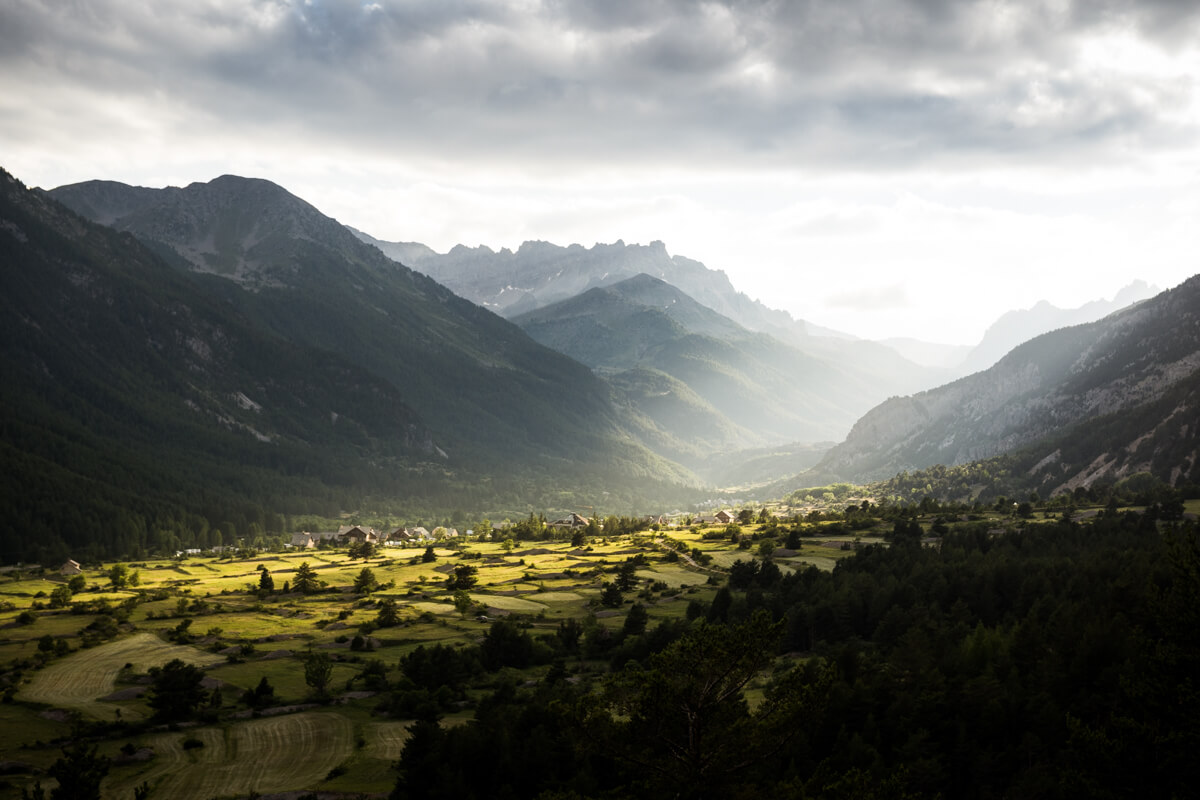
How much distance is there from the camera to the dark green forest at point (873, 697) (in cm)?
3544

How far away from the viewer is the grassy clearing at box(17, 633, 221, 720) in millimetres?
74969

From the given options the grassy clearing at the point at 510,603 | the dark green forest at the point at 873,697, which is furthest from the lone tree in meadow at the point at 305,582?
the dark green forest at the point at 873,697

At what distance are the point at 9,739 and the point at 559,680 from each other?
153 feet

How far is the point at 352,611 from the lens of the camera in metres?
116

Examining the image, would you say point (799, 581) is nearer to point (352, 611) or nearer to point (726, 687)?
point (352, 611)

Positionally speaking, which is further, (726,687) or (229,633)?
(229,633)

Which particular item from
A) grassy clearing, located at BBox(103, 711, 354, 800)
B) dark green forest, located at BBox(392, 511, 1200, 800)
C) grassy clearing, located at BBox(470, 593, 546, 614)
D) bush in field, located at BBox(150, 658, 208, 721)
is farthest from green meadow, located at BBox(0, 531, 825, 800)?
dark green forest, located at BBox(392, 511, 1200, 800)

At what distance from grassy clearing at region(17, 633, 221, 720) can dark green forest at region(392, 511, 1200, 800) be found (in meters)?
28.7

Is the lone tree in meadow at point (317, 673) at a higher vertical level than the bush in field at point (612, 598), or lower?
higher

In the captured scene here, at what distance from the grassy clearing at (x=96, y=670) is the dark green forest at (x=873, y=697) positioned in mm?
28669

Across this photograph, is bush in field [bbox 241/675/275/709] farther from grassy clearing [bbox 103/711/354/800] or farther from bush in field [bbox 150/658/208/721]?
bush in field [bbox 150/658/208/721]

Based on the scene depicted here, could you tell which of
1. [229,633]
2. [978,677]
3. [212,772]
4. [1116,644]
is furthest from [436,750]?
[229,633]

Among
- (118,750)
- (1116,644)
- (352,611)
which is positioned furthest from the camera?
(352,611)

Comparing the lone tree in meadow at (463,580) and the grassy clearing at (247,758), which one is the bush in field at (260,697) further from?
the lone tree in meadow at (463,580)
